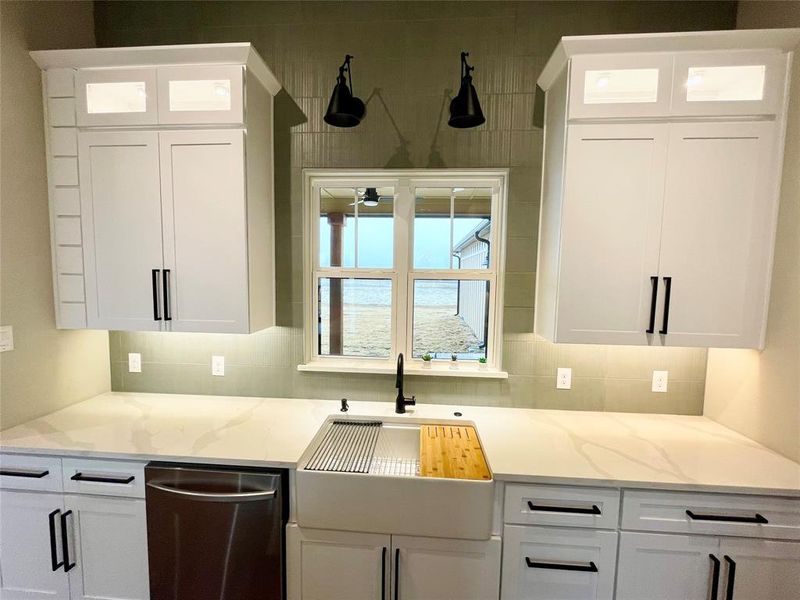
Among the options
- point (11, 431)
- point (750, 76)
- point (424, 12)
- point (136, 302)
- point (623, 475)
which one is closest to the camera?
point (623, 475)

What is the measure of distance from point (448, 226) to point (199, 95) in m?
1.40

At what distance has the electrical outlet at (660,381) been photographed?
1.88 m

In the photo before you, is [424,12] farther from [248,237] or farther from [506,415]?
[506,415]

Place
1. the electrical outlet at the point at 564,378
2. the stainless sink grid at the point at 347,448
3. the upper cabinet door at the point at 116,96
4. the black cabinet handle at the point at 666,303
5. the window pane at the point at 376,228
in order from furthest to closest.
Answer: the window pane at the point at 376,228, the electrical outlet at the point at 564,378, the upper cabinet door at the point at 116,96, the black cabinet handle at the point at 666,303, the stainless sink grid at the point at 347,448

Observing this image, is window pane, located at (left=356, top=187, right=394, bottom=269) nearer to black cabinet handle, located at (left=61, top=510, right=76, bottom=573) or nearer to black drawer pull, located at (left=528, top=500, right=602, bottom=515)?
black drawer pull, located at (left=528, top=500, right=602, bottom=515)

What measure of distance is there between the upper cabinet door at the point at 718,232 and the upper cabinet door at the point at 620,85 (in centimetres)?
17

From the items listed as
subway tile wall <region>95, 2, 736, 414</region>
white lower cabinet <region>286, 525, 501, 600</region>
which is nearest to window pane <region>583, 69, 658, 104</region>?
subway tile wall <region>95, 2, 736, 414</region>

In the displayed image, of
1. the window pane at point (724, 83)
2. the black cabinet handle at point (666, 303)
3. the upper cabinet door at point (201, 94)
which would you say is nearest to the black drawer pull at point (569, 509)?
the black cabinet handle at point (666, 303)

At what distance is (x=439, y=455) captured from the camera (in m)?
1.51

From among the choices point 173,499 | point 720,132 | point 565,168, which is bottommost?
point 173,499

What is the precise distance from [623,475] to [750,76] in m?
1.75

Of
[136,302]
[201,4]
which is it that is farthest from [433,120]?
[136,302]

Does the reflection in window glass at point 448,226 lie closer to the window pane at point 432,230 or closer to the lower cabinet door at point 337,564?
the window pane at point 432,230

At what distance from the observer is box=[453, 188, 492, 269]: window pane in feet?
6.55
